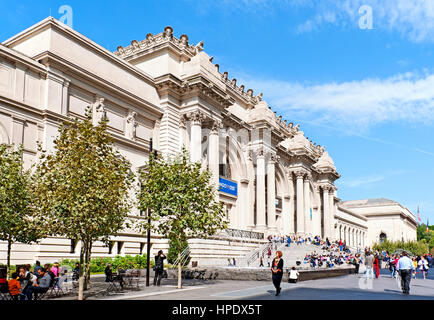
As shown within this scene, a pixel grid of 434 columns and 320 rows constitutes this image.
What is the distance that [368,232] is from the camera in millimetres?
136500

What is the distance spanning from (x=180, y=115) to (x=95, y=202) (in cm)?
2563

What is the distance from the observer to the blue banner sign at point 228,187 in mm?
45844

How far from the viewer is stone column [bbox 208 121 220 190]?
131 feet

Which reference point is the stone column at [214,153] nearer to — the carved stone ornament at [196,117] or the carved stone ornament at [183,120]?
the carved stone ornament at [196,117]

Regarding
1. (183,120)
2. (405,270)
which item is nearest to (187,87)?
(183,120)

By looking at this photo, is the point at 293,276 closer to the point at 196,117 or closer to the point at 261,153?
the point at 196,117

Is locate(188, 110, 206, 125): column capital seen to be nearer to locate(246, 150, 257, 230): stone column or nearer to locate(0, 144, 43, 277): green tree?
locate(246, 150, 257, 230): stone column

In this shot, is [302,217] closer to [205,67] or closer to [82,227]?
[205,67]

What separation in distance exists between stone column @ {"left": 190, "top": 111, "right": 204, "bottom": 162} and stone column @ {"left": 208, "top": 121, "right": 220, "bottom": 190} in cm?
151

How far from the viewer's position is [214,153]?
40781 millimetres

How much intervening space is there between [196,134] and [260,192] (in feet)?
46.5

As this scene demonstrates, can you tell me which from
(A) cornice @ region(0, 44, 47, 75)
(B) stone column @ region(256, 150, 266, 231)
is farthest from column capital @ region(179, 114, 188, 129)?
(A) cornice @ region(0, 44, 47, 75)
